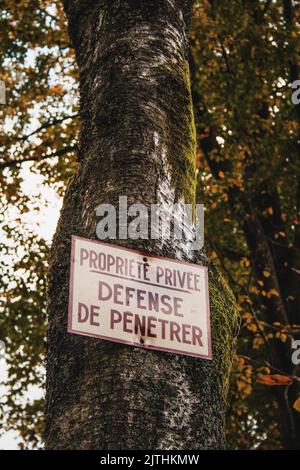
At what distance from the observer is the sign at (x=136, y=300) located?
206 cm

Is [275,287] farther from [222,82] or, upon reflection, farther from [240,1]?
[240,1]

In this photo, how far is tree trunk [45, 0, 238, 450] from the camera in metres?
1.96

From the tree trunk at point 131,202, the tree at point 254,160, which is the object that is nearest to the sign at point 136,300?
the tree trunk at point 131,202

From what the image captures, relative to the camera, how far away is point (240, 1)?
1028cm

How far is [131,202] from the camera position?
7.83 ft

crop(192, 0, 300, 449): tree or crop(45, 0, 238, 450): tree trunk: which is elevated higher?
crop(192, 0, 300, 449): tree

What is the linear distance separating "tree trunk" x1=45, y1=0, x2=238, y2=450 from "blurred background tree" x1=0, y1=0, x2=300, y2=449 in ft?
22.9

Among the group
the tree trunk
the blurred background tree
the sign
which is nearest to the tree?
the blurred background tree

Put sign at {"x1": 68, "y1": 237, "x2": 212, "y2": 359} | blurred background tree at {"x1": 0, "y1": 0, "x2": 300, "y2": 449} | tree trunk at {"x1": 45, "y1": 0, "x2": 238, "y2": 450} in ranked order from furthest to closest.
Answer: blurred background tree at {"x1": 0, "y1": 0, "x2": 300, "y2": 449}
sign at {"x1": 68, "y1": 237, "x2": 212, "y2": 359}
tree trunk at {"x1": 45, "y1": 0, "x2": 238, "y2": 450}

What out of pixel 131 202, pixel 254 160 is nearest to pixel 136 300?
pixel 131 202

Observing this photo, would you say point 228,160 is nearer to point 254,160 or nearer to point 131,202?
point 254,160

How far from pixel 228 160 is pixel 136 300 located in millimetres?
9373

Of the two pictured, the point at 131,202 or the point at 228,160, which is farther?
the point at 228,160

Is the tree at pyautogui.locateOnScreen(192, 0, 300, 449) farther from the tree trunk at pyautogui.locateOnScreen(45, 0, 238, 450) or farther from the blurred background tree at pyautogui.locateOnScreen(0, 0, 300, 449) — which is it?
the tree trunk at pyautogui.locateOnScreen(45, 0, 238, 450)
